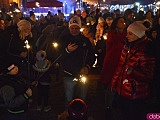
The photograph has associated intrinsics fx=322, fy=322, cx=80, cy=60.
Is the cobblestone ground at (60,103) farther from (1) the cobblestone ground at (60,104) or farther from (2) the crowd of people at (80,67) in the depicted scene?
(2) the crowd of people at (80,67)

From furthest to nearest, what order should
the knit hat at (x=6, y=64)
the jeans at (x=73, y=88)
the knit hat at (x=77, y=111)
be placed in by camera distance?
the jeans at (x=73, y=88)
the knit hat at (x=6, y=64)
the knit hat at (x=77, y=111)

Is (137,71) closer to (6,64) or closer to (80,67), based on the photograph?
(80,67)

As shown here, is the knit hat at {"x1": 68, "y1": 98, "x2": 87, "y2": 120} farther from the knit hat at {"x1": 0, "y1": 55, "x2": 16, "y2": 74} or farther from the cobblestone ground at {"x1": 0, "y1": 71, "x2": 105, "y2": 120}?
the cobblestone ground at {"x1": 0, "y1": 71, "x2": 105, "y2": 120}

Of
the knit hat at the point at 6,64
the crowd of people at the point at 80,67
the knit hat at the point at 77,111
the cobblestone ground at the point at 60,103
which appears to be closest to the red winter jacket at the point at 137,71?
the crowd of people at the point at 80,67

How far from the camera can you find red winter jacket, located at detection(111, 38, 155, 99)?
187 inches

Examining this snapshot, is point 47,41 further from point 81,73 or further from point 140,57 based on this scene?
point 140,57

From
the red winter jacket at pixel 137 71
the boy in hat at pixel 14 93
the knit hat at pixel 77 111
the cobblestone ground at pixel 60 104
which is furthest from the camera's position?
the cobblestone ground at pixel 60 104

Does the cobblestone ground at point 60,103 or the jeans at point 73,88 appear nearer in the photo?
the jeans at point 73,88

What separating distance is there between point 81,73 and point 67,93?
1.61 feet

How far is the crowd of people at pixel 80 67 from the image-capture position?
4766 millimetres

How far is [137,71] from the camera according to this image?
475 cm

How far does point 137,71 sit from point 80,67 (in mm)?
1499

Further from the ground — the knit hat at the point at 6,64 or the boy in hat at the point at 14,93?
the knit hat at the point at 6,64

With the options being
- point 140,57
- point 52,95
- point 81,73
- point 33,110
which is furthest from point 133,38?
point 52,95
